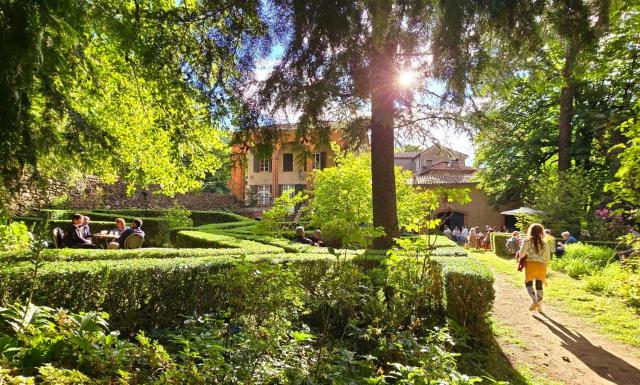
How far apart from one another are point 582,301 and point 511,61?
19.4ft

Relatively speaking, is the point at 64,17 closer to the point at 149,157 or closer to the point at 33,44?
the point at 33,44

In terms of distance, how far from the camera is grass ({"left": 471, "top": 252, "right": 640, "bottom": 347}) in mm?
5367

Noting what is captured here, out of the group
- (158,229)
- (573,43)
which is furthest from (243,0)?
(158,229)

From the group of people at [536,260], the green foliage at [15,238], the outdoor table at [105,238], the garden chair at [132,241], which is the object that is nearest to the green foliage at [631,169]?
the group of people at [536,260]

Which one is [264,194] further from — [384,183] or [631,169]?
[631,169]

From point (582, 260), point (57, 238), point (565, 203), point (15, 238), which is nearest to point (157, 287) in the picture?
point (15, 238)

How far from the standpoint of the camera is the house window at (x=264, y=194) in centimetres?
3288

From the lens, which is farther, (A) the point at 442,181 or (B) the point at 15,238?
(A) the point at 442,181

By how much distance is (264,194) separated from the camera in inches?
1328

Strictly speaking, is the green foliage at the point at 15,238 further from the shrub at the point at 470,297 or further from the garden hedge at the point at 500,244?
the garden hedge at the point at 500,244

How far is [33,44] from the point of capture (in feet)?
7.90

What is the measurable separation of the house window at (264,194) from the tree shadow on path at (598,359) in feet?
93.7

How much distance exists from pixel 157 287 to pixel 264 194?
29654 millimetres

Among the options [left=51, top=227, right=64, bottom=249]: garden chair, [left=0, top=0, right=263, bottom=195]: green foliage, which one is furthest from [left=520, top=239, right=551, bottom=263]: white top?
[left=51, top=227, right=64, bottom=249]: garden chair
